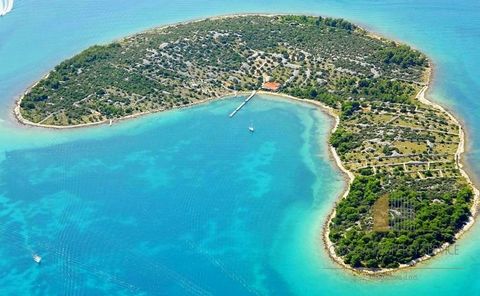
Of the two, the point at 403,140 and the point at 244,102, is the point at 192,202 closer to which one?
the point at 244,102

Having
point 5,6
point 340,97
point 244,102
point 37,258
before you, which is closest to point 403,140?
point 340,97

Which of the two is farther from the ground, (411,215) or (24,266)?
(411,215)

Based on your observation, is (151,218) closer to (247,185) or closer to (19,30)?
(247,185)

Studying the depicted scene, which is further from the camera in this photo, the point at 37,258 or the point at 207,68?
the point at 207,68

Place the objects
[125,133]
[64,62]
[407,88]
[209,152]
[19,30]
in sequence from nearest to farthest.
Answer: [209,152]
[125,133]
[407,88]
[64,62]
[19,30]

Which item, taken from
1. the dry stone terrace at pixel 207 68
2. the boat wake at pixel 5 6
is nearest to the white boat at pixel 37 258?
the dry stone terrace at pixel 207 68

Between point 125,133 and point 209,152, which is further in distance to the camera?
point 125,133

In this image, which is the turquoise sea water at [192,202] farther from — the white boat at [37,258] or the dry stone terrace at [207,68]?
the dry stone terrace at [207,68]

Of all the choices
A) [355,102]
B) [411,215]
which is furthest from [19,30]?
[411,215]

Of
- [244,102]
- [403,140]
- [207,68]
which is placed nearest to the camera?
[403,140]
